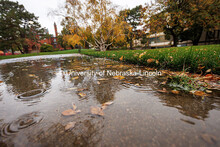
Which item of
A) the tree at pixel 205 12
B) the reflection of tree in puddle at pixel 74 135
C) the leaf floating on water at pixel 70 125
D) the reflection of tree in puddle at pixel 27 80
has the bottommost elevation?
the reflection of tree in puddle at pixel 74 135

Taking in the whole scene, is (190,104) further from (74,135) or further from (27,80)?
(27,80)

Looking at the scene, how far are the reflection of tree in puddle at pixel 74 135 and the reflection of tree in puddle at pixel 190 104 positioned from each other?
831mm

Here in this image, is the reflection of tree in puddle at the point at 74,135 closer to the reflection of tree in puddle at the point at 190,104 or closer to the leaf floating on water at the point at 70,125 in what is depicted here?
the leaf floating on water at the point at 70,125

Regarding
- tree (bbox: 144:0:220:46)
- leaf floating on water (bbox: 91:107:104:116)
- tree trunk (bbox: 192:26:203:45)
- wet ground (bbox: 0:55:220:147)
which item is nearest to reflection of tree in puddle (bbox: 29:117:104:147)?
wet ground (bbox: 0:55:220:147)

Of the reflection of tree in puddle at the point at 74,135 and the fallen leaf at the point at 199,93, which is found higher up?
the fallen leaf at the point at 199,93

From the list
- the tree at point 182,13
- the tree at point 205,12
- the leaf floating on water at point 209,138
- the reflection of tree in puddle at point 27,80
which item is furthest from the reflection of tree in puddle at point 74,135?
the tree at point 205,12

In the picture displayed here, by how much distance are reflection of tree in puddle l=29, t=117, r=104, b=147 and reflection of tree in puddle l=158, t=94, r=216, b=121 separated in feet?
2.73

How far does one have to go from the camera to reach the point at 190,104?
1181 millimetres

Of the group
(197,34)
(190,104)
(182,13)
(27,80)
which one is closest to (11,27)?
(27,80)

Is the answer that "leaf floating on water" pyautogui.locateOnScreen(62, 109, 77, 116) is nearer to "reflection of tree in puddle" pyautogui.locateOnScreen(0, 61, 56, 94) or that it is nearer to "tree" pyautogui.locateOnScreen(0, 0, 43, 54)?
"reflection of tree in puddle" pyautogui.locateOnScreen(0, 61, 56, 94)

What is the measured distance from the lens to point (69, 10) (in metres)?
12.1

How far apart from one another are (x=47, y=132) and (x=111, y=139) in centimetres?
53

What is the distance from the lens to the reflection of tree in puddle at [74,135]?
2.50ft

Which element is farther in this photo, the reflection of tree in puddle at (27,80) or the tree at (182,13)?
the tree at (182,13)
